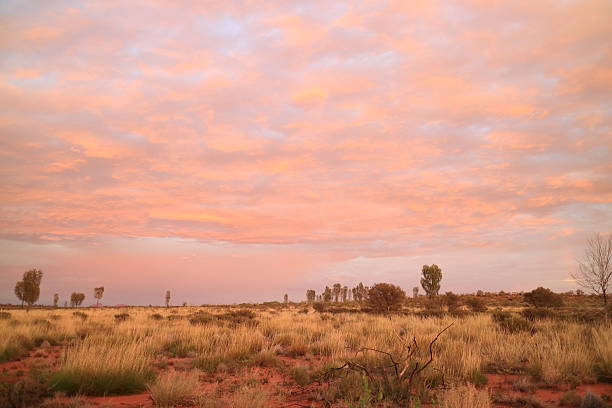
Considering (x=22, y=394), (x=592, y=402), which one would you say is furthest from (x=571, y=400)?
(x=22, y=394)

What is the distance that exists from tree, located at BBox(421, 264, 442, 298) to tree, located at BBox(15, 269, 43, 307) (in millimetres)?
60861

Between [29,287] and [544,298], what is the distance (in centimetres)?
7235

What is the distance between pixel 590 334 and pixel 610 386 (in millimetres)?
5213

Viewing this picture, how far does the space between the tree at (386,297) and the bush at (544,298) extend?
15617mm

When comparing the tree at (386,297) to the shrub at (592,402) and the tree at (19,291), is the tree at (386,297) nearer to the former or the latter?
the shrub at (592,402)

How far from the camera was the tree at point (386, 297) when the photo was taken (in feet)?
103

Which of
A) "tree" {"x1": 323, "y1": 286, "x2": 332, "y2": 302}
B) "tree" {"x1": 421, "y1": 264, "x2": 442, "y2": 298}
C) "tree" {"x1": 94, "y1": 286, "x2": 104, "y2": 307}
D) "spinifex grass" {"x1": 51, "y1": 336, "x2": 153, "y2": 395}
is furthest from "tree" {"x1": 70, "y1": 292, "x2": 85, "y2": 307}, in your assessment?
"spinifex grass" {"x1": 51, "y1": 336, "x2": 153, "y2": 395}

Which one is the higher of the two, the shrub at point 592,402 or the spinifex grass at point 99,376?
the shrub at point 592,402

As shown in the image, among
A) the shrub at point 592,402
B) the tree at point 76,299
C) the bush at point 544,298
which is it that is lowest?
the tree at point 76,299

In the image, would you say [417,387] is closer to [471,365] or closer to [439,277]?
[471,365]

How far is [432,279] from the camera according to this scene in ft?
159

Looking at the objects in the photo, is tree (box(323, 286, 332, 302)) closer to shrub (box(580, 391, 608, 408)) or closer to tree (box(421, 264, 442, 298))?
tree (box(421, 264, 442, 298))

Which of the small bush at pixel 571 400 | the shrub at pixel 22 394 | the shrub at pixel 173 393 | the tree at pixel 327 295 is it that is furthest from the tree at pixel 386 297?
the tree at pixel 327 295

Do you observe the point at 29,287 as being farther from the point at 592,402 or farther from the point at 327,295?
the point at 592,402
